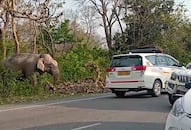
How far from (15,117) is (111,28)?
2866 cm

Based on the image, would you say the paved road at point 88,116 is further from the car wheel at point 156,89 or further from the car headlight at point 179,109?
the car headlight at point 179,109

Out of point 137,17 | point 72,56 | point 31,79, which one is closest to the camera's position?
point 31,79

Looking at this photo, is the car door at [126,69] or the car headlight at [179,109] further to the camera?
the car door at [126,69]

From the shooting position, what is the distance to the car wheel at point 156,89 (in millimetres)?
17922

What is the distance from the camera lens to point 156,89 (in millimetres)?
18078

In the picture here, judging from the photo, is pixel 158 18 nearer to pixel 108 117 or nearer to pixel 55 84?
pixel 55 84

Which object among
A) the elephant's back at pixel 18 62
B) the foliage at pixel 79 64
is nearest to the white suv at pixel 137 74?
the elephant's back at pixel 18 62

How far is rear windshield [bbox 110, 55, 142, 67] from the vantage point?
58.7ft

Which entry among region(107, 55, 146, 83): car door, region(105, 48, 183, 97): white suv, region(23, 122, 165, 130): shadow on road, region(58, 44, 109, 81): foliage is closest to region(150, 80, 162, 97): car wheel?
region(105, 48, 183, 97): white suv

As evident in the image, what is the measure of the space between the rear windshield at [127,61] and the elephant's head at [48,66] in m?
5.51

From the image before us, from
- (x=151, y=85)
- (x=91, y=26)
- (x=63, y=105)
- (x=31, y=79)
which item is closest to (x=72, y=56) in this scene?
(x=31, y=79)

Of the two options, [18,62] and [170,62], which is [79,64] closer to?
[18,62]

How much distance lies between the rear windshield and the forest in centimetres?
359

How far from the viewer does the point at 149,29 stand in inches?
1510
